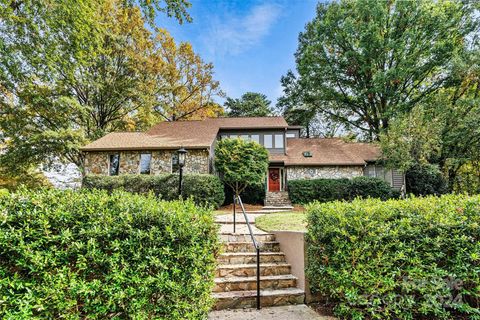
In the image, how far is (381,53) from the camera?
16266mm

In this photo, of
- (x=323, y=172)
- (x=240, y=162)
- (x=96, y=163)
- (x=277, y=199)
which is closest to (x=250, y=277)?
(x=240, y=162)

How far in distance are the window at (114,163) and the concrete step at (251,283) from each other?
12.7 m

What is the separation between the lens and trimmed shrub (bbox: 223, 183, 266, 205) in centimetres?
1545

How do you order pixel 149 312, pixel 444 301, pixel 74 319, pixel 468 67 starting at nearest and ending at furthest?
pixel 74 319
pixel 149 312
pixel 444 301
pixel 468 67

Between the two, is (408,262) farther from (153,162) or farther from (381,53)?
(381,53)

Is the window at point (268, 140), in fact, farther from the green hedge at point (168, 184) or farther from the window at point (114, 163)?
the window at point (114, 163)

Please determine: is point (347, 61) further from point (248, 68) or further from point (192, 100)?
point (192, 100)

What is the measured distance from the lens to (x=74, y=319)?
2.10m

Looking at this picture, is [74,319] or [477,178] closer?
[74,319]

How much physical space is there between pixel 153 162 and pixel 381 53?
17.0 metres

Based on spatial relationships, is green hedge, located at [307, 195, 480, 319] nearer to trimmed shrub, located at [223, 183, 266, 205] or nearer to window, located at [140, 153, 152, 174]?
trimmed shrub, located at [223, 183, 266, 205]

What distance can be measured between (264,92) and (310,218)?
86.2ft

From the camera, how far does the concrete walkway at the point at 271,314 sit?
336 cm

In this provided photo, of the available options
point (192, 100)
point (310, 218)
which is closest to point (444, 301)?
point (310, 218)
